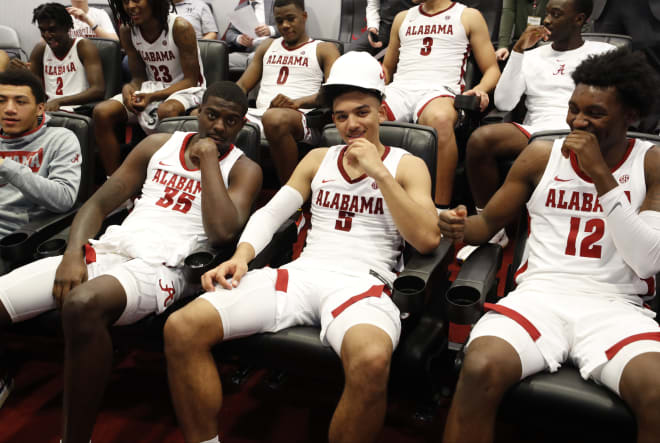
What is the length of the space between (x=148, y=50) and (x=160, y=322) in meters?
2.29

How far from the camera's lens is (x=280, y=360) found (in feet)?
5.46

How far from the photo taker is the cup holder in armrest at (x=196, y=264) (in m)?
1.82

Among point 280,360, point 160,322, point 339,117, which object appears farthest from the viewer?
point 339,117

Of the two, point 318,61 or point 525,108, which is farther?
point 318,61

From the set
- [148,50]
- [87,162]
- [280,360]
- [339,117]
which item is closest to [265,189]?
[148,50]

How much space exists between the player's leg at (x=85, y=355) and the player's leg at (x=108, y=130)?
79.1 inches

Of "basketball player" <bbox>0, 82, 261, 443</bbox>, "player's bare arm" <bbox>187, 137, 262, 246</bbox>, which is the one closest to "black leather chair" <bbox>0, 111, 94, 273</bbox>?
"basketball player" <bbox>0, 82, 261, 443</bbox>

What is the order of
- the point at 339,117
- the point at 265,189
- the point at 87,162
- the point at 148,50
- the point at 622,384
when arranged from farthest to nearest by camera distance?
the point at 265,189 → the point at 148,50 → the point at 87,162 → the point at 339,117 → the point at 622,384

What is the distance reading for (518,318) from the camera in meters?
1.53

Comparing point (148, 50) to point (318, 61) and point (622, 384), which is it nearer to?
point (318, 61)

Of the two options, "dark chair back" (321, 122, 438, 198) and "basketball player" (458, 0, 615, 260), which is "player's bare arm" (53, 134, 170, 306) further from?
"basketball player" (458, 0, 615, 260)

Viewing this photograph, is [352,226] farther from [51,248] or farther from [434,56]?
[434,56]

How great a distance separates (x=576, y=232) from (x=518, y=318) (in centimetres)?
37

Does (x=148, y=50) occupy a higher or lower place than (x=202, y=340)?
higher
